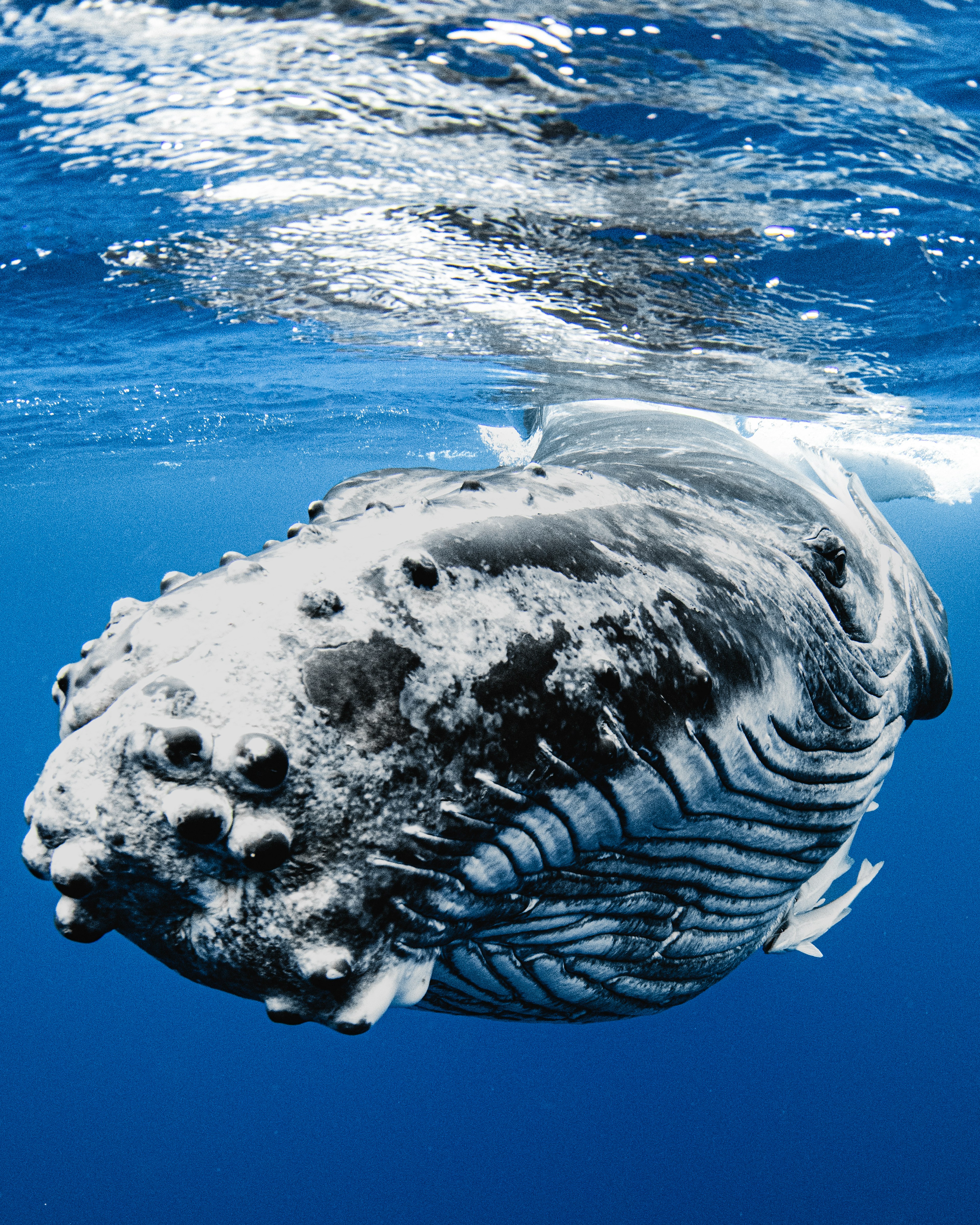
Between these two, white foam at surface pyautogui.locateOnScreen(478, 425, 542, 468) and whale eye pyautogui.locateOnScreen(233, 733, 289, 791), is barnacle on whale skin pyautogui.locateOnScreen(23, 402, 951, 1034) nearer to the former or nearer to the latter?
whale eye pyautogui.locateOnScreen(233, 733, 289, 791)

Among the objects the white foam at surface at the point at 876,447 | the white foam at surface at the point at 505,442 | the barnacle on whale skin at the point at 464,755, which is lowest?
the white foam at surface at the point at 505,442

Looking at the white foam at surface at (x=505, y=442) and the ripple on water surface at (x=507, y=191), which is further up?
the ripple on water surface at (x=507, y=191)

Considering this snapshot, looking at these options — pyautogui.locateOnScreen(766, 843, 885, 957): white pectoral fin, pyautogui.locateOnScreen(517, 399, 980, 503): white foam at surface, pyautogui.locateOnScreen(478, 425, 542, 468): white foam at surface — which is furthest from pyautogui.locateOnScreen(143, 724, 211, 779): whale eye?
pyautogui.locateOnScreen(478, 425, 542, 468): white foam at surface

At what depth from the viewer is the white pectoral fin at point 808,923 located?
3061 mm

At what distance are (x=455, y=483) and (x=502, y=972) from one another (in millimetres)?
1530

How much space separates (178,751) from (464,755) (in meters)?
0.59

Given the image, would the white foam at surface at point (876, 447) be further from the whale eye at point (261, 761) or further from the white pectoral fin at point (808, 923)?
the whale eye at point (261, 761)

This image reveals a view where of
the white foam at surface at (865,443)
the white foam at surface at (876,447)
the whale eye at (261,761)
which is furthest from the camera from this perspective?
the white foam at surface at (876,447)

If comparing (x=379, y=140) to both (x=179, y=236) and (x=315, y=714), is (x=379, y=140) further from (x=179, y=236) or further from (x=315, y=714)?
(x=315, y=714)

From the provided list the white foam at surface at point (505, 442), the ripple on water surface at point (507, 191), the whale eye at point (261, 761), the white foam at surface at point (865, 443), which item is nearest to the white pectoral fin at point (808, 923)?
the whale eye at point (261, 761)

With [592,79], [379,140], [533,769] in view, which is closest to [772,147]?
[592,79]

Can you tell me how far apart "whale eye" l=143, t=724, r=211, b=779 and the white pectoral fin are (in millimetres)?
2433

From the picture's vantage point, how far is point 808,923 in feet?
10.2

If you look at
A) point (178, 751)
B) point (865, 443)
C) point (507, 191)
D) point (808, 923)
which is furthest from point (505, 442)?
point (178, 751)
